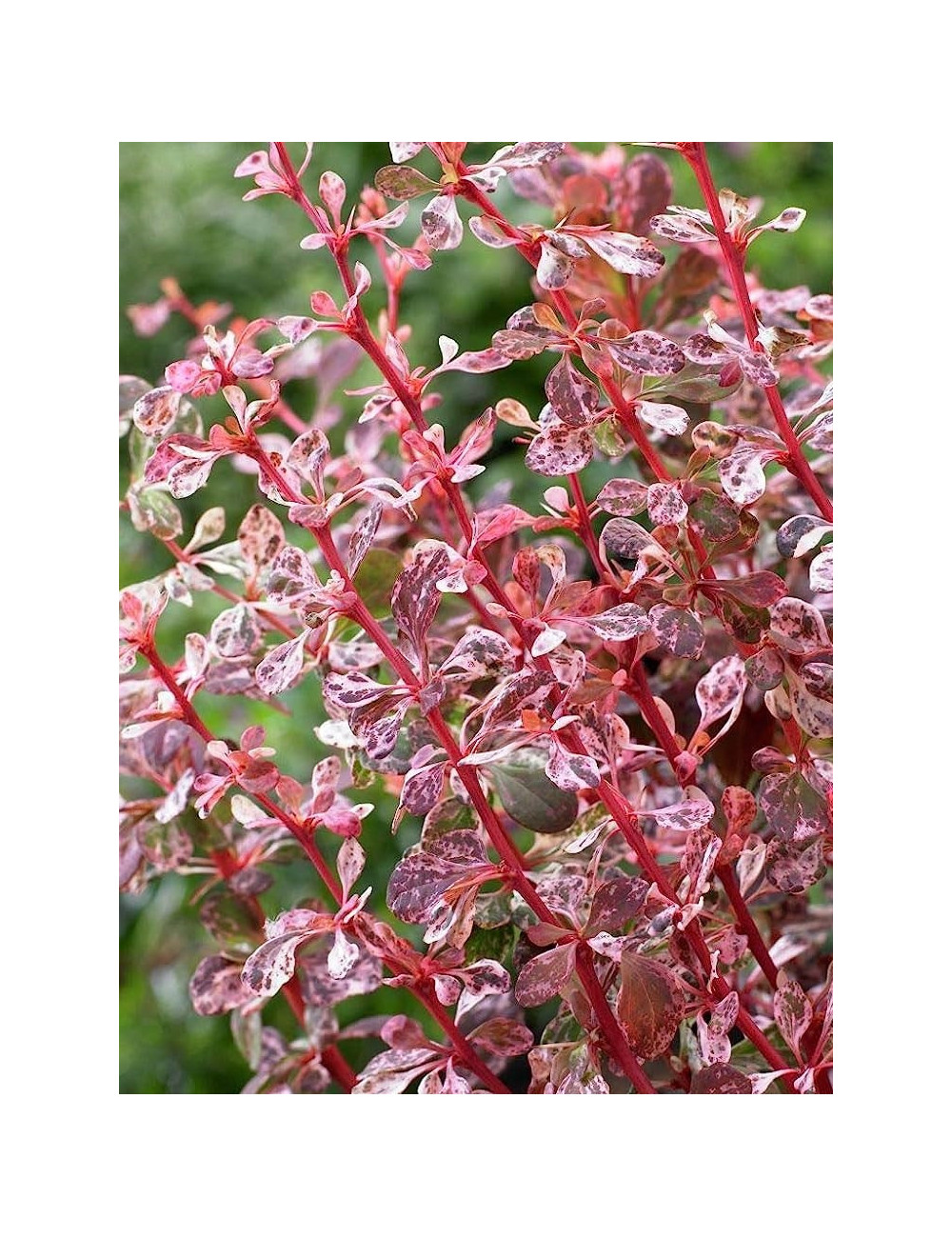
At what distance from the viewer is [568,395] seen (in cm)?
50

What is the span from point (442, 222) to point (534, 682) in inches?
8.0

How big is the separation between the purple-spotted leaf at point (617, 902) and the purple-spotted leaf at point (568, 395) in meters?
0.20

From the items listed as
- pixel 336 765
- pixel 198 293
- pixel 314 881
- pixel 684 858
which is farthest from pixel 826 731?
pixel 198 293

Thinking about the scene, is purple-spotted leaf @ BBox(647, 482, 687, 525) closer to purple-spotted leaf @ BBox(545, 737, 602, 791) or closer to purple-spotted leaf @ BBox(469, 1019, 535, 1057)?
purple-spotted leaf @ BBox(545, 737, 602, 791)

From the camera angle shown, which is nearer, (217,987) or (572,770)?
(572,770)

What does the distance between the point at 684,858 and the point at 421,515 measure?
0.24 m

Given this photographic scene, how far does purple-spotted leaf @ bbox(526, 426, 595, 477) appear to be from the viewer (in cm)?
50

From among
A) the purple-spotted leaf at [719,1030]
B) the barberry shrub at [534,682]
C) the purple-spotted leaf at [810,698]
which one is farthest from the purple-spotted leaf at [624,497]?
the purple-spotted leaf at [719,1030]

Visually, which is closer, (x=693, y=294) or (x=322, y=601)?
(x=322, y=601)

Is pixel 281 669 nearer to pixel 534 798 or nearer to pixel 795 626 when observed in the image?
pixel 534 798

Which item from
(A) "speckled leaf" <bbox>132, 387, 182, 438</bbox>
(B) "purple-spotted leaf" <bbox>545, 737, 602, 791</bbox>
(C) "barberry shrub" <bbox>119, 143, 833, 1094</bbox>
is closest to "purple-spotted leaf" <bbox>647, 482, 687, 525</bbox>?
(C) "barberry shrub" <bbox>119, 143, 833, 1094</bbox>

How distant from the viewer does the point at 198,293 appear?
123 centimetres

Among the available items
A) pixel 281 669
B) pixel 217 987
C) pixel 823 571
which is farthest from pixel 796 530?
pixel 217 987
